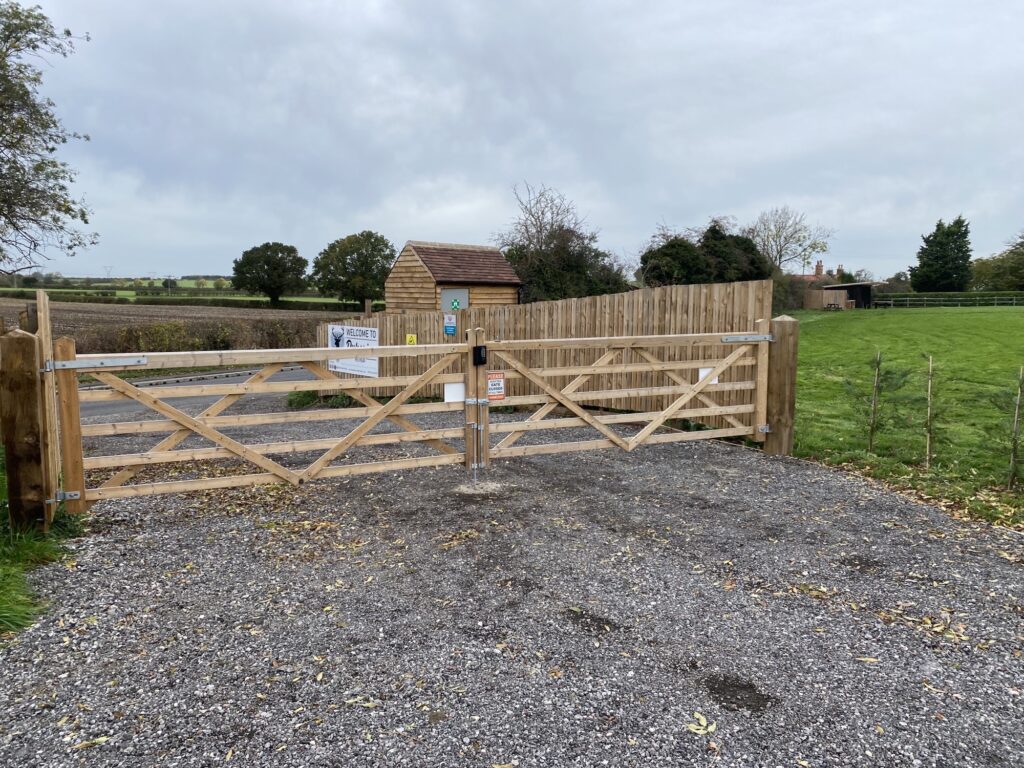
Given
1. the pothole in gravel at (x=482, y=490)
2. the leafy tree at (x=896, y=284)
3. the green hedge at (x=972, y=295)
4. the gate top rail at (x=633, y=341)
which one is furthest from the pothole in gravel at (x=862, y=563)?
the leafy tree at (x=896, y=284)

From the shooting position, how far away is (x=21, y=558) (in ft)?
15.9

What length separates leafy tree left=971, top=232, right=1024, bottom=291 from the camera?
167 ft

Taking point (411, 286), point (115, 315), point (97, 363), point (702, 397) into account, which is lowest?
point (702, 397)

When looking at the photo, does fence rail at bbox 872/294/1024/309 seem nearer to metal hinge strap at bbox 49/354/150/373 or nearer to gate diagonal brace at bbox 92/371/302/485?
gate diagonal brace at bbox 92/371/302/485

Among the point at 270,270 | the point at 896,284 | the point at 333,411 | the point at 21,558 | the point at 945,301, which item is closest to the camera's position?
the point at 21,558

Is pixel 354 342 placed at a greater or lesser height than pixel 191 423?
greater

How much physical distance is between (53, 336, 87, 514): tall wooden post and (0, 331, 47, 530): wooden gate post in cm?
31

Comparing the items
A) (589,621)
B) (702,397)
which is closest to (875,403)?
(702,397)

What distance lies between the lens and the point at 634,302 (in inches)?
423

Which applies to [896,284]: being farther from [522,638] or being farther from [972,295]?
[522,638]

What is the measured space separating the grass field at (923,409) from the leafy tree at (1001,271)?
3089 centimetres

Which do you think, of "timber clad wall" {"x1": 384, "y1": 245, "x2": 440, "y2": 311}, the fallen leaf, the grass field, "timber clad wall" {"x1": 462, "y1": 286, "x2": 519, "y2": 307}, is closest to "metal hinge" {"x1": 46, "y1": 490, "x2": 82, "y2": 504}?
the fallen leaf

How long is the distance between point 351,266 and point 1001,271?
175 ft

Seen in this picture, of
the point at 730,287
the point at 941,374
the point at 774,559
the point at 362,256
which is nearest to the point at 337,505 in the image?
the point at 774,559
